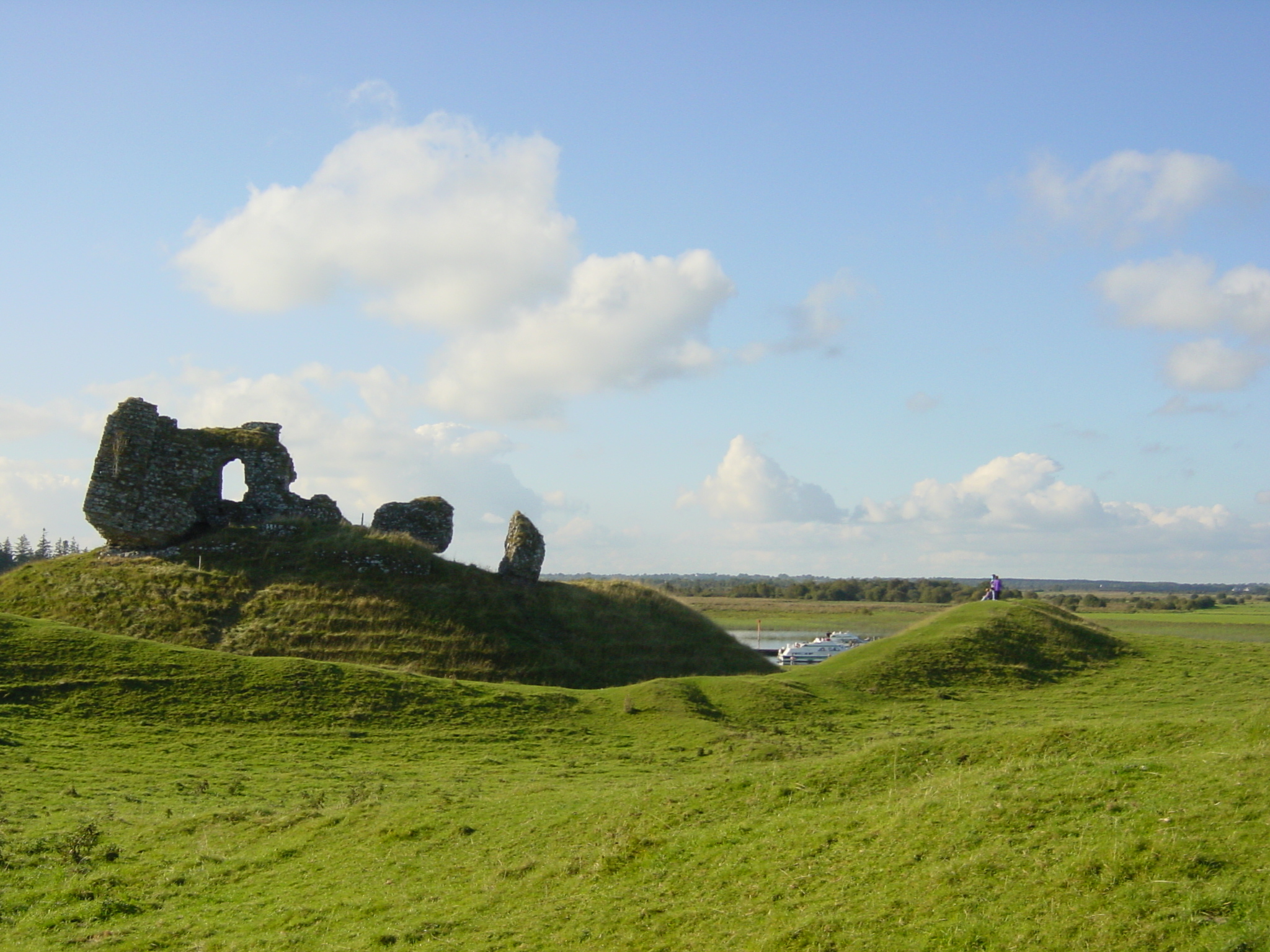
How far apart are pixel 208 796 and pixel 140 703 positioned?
8217 millimetres

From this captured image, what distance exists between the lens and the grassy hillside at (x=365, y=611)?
34997 mm

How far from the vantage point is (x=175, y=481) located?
4119cm

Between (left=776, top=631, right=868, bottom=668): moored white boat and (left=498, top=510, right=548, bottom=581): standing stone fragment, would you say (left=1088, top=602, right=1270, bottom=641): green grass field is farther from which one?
(left=498, top=510, right=548, bottom=581): standing stone fragment

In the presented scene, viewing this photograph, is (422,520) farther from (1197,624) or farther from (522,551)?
(1197,624)

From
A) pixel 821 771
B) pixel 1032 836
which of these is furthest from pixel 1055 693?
pixel 1032 836

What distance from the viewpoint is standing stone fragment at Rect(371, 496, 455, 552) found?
4531 cm

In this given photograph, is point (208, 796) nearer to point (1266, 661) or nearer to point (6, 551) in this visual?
point (1266, 661)

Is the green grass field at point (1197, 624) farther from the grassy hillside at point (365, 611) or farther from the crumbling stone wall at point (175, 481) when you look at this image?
the crumbling stone wall at point (175, 481)

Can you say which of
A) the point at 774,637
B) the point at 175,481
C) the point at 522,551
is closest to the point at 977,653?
the point at 522,551

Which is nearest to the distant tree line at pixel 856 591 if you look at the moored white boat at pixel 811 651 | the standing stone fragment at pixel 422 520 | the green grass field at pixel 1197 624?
the green grass field at pixel 1197 624

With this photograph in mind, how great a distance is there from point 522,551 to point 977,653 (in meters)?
19.3

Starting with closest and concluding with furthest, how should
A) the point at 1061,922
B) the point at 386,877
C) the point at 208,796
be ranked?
the point at 1061,922 → the point at 386,877 → the point at 208,796

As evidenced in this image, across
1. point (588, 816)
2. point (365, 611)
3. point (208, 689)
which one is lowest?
point (208, 689)

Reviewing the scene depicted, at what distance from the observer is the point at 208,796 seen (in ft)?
62.6
